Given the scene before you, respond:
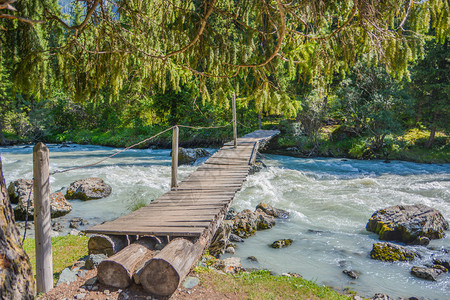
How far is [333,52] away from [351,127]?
1735cm

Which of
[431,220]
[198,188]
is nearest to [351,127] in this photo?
[431,220]

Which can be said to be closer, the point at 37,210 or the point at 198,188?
the point at 37,210

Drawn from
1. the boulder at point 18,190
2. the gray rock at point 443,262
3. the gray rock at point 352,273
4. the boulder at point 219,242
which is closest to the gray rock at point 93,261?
the boulder at point 219,242

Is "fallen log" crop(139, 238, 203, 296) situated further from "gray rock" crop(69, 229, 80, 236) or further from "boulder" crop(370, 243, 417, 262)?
"boulder" crop(370, 243, 417, 262)

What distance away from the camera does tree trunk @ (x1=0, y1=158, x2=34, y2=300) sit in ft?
6.63

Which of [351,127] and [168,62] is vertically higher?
[168,62]

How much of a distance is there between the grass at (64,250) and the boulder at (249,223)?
331cm

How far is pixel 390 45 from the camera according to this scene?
3621 mm

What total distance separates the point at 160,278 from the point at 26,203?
6650 millimetres

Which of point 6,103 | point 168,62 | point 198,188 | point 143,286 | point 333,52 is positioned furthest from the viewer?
point 6,103

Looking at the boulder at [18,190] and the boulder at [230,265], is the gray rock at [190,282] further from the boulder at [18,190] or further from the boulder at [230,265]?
the boulder at [18,190]

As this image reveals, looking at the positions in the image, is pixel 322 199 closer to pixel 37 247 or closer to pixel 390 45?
pixel 390 45

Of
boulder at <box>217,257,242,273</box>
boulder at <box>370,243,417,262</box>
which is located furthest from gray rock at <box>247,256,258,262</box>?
boulder at <box>370,243,417,262</box>

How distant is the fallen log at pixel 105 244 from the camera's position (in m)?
3.99
